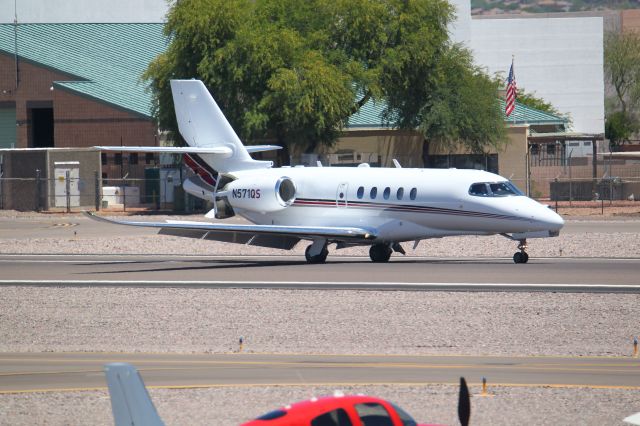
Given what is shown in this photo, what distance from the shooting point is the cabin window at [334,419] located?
9.59 m

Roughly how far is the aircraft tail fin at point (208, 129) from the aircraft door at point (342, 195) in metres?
3.33

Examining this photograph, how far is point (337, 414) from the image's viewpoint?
9.73m

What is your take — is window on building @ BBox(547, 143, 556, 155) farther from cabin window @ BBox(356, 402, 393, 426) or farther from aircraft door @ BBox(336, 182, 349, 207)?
cabin window @ BBox(356, 402, 393, 426)

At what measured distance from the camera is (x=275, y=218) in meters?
34.0

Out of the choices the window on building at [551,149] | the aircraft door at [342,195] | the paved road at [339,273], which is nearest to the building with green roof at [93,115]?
the window on building at [551,149]

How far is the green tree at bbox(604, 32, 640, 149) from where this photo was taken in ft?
388

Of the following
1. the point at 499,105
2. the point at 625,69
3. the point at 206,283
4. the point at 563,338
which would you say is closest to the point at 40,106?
the point at 499,105

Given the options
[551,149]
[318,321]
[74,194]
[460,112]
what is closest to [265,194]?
[318,321]

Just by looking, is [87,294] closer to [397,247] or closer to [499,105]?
[397,247]

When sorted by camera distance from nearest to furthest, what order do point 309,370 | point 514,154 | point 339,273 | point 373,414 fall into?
point 373,414 < point 309,370 < point 339,273 < point 514,154

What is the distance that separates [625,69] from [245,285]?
338 ft

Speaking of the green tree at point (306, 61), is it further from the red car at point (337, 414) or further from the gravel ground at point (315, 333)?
the red car at point (337, 414)

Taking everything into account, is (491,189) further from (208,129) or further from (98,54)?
(98,54)

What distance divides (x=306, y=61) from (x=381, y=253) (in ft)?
80.6
